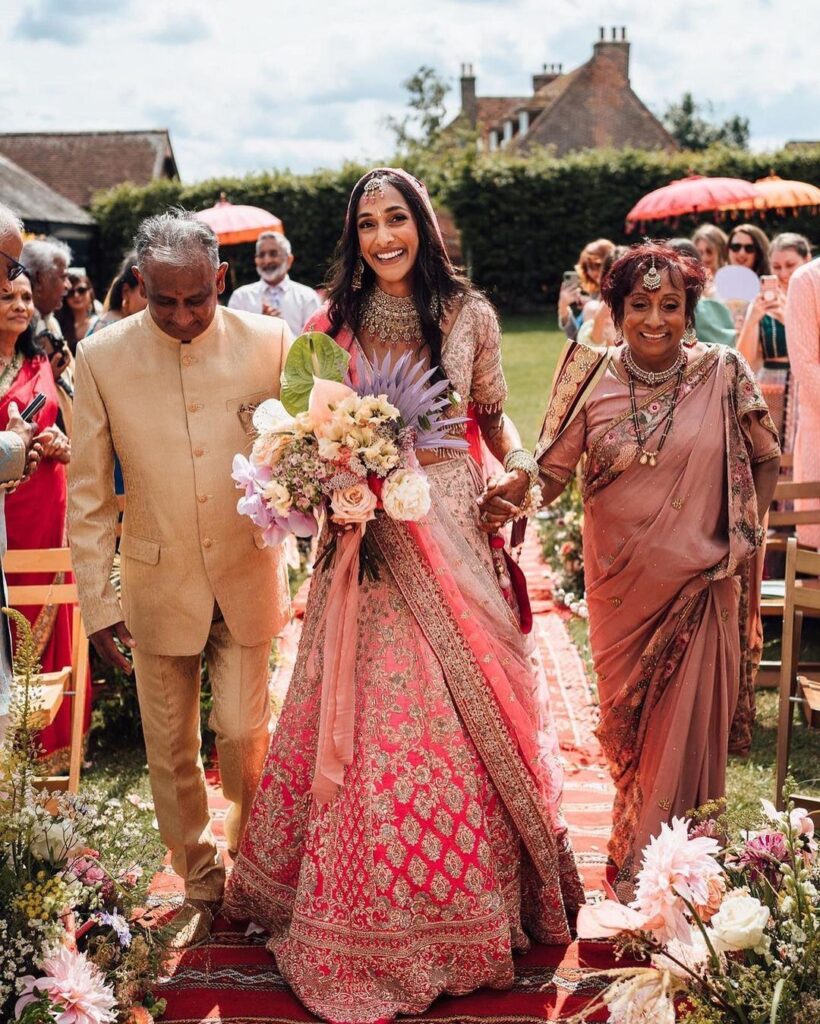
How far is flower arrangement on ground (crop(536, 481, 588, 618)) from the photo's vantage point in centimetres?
877

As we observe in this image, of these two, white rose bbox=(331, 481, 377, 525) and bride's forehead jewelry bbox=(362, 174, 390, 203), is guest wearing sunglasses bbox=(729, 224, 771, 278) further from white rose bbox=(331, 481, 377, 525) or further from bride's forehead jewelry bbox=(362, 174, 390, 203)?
white rose bbox=(331, 481, 377, 525)

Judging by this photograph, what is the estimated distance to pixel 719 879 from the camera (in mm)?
2941

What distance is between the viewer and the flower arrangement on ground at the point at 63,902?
3.09m

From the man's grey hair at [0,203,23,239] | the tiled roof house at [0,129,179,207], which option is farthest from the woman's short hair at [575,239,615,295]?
the tiled roof house at [0,129,179,207]

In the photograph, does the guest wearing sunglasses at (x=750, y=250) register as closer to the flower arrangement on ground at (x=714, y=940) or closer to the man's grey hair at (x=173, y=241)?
the man's grey hair at (x=173, y=241)

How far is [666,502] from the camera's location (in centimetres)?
426

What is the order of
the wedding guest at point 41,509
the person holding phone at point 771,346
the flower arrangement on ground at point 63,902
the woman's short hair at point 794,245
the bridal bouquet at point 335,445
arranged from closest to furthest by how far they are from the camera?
1. the flower arrangement on ground at point 63,902
2. the bridal bouquet at point 335,445
3. the wedding guest at point 41,509
4. the person holding phone at point 771,346
5. the woman's short hair at point 794,245

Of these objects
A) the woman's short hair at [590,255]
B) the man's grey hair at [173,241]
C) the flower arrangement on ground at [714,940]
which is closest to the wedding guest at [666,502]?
the flower arrangement on ground at [714,940]

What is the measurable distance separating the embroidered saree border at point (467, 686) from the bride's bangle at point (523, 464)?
1.46ft

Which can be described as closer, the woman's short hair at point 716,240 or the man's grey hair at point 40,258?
the man's grey hair at point 40,258

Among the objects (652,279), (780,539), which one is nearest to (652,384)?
(652,279)

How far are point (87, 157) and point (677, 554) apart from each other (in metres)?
37.5

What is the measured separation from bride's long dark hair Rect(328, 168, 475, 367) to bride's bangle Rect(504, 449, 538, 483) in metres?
0.41

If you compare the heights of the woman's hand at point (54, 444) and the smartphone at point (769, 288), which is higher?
the smartphone at point (769, 288)
